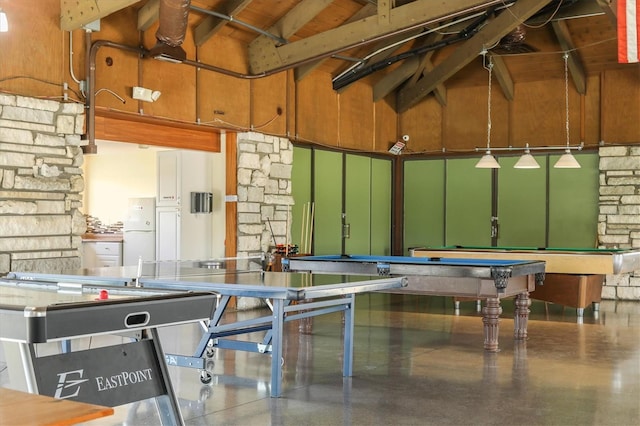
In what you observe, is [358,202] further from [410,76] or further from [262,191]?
[262,191]

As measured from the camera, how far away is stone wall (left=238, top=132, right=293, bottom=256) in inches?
389

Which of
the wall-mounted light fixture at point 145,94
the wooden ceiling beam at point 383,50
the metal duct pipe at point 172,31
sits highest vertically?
the wooden ceiling beam at point 383,50

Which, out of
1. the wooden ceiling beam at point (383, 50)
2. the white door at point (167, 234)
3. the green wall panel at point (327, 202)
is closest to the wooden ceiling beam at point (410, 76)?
the wooden ceiling beam at point (383, 50)

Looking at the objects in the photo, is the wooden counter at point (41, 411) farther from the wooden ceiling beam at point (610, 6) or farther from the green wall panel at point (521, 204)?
the green wall panel at point (521, 204)

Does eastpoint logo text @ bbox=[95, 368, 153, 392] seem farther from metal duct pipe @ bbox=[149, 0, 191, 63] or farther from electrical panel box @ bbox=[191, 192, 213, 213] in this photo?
electrical panel box @ bbox=[191, 192, 213, 213]

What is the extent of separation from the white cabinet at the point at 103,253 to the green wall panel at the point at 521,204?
5853 millimetres

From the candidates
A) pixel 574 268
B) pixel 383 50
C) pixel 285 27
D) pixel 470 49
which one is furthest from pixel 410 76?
pixel 574 268

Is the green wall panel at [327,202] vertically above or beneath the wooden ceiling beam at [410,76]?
beneath

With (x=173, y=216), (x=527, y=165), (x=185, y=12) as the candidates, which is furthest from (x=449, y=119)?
(x=185, y=12)

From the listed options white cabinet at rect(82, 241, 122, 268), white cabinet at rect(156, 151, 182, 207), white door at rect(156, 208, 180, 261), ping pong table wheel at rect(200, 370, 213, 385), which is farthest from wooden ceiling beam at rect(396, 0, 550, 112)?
ping pong table wheel at rect(200, 370, 213, 385)

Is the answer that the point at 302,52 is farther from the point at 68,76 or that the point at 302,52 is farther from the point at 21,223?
the point at 21,223

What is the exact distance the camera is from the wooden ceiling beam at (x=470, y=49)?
32.7ft

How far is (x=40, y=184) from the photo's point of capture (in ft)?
24.5

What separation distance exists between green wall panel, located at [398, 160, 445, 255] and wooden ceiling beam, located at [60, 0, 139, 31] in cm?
704
